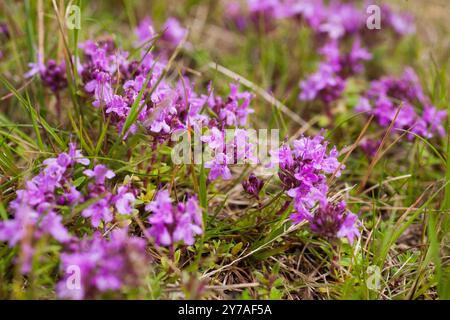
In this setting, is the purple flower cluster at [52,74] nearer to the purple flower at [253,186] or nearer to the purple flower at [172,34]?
the purple flower at [172,34]

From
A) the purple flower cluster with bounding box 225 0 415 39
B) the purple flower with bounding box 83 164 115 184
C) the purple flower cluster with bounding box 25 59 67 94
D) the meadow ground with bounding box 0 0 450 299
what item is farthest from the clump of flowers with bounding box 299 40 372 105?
the purple flower with bounding box 83 164 115 184

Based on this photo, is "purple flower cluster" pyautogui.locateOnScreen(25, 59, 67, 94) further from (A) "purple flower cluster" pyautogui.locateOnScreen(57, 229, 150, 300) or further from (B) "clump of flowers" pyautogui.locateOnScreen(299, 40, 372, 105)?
(B) "clump of flowers" pyautogui.locateOnScreen(299, 40, 372, 105)

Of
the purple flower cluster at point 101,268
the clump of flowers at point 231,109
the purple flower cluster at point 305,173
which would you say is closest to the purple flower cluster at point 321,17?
the clump of flowers at point 231,109

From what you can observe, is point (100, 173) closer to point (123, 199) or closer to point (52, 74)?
point (123, 199)

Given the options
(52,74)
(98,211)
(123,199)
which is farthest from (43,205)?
(52,74)

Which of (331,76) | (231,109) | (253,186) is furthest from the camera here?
(331,76)

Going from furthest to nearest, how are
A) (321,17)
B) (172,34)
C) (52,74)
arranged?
(321,17) < (172,34) < (52,74)
